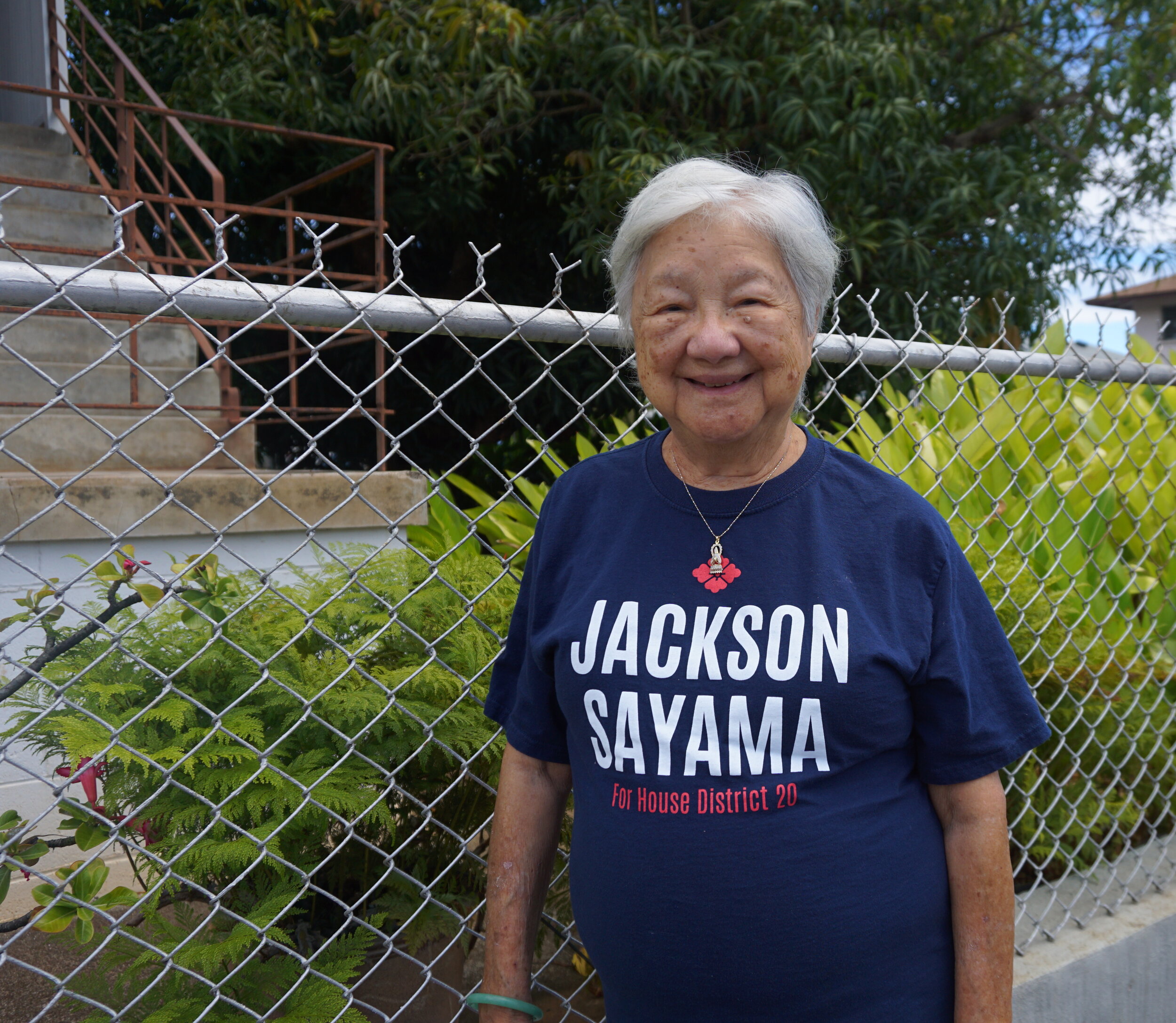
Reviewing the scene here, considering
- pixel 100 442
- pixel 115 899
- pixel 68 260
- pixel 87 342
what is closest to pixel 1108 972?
pixel 115 899

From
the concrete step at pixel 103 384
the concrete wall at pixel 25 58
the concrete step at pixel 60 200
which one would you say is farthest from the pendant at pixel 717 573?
the concrete wall at pixel 25 58

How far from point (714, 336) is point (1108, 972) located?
7.31 ft

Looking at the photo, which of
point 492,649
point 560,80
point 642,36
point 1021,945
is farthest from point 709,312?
point 560,80

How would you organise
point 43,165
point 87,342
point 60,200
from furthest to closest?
point 43,165 → point 60,200 → point 87,342

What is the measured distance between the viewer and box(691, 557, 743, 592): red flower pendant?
4.75 feet

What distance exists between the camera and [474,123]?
275 inches

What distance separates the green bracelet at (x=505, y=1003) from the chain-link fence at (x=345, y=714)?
0.18 metres

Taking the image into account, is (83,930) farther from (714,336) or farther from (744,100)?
(744,100)

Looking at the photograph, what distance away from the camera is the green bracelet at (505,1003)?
1567mm

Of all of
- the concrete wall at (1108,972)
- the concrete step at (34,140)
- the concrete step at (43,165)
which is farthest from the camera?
the concrete step at (34,140)

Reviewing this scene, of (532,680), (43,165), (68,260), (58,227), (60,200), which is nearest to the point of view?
(532,680)

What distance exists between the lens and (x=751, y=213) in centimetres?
143

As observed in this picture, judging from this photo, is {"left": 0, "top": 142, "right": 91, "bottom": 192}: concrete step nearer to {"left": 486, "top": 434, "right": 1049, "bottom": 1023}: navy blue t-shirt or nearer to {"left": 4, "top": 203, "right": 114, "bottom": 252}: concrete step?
{"left": 4, "top": 203, "right": 114, "bottom": 252}: concrete step

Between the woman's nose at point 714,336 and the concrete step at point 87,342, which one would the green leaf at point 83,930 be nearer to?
the woman's nose at point 714,336
